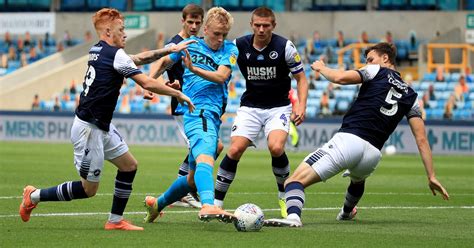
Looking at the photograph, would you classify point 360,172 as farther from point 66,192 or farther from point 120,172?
point 66,192

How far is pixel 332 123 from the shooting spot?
33656mm

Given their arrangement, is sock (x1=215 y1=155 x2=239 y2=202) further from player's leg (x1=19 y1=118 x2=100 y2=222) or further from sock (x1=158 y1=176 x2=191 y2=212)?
player's leg (x1=19 y1=118 x2=100 y2=222)

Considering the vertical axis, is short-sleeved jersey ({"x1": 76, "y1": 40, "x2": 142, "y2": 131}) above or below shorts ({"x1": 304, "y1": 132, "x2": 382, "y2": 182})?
above

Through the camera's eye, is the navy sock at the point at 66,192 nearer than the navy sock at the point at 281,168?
Yes

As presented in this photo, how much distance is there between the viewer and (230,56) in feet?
41.0

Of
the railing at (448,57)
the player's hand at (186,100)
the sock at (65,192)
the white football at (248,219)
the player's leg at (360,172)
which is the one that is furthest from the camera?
the railing at (448,57)

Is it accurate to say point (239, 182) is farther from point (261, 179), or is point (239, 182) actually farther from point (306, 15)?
point (306, 15)

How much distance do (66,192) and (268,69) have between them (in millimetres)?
3025

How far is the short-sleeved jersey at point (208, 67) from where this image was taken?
12.5 metres

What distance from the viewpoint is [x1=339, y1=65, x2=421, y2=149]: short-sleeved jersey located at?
12.4 metres

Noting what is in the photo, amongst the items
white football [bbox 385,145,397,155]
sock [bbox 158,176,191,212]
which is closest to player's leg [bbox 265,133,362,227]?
sock [bbox 158,176,191,212]

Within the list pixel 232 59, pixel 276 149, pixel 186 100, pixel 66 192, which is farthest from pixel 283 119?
pixel 66 192

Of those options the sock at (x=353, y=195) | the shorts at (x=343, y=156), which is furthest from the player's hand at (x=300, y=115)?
the sock at (x=353, y=195)

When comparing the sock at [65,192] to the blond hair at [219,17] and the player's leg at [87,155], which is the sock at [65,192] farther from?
the blond hair at [219,17]
